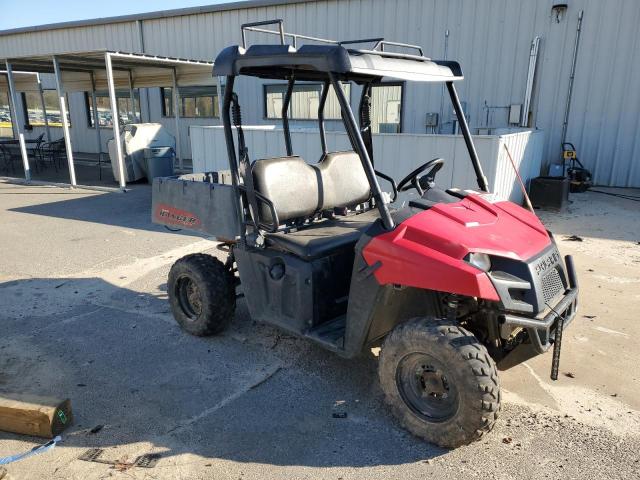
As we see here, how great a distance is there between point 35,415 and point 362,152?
2.28m

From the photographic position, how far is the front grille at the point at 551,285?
263 cm

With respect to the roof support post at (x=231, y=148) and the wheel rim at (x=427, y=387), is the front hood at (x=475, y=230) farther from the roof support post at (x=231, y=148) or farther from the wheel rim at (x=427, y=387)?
the roof support post at (x=231, y=148)

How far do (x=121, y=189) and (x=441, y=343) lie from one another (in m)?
9.72

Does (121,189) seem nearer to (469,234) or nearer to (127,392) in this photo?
(127,392)

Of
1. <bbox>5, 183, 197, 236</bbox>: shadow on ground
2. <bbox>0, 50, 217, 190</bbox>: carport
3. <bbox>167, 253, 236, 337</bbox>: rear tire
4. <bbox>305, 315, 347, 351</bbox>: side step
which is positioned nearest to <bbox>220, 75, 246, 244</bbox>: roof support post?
<bbox>167, 253, 236, 337</bbox>: rear tire

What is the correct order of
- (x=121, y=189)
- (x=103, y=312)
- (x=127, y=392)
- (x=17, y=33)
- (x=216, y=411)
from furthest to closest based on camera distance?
(x=17, y=33) → (x=121, y=189) → (x=103, y=312) → (x=127, y=392) → (x=216, y=411)

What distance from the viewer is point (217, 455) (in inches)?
104

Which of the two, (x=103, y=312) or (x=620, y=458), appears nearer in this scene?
(x=620, y=458)

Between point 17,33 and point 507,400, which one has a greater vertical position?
point 17,33

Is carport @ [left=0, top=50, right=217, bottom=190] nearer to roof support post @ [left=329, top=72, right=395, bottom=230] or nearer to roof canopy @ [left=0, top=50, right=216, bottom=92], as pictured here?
roof canopy @ [left=0, top=50, right=216, bottom=92]

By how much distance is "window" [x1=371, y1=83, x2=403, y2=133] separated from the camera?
12.4m

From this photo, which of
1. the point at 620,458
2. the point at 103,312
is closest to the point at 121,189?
the point at 103,312

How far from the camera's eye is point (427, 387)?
2668mm

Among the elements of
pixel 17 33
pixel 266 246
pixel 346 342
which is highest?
pixel 17 33
